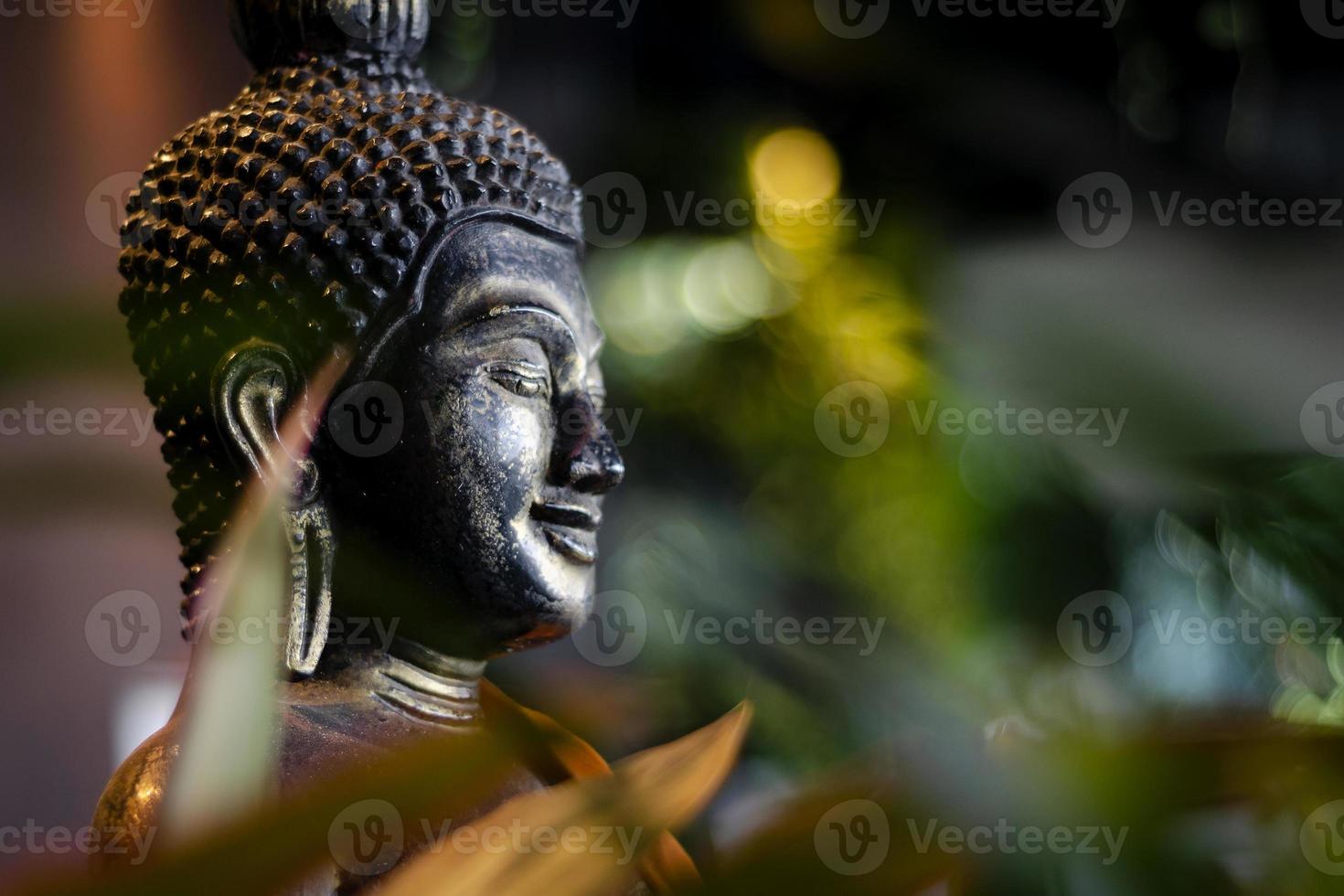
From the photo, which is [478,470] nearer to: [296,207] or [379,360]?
[379,360]

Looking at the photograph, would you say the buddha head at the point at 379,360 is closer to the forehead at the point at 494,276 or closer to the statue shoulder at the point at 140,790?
the forehead at the point at 494,276

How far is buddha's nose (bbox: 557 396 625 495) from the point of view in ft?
3.67

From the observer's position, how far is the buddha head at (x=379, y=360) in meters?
1.07

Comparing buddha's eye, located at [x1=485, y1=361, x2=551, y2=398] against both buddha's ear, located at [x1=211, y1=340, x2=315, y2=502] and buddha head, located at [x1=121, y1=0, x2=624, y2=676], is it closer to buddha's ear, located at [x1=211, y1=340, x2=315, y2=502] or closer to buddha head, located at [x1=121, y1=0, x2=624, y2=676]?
buddha head, located at [x1=121, y1=0, x2=624, y2=676]

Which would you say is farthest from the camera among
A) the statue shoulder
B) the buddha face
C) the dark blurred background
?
the buddha face

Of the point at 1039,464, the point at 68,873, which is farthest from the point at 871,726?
the point at 68,873

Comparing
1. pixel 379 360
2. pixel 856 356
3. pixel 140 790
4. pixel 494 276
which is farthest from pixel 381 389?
pixel 856 356

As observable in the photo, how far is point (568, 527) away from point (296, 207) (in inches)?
13.6

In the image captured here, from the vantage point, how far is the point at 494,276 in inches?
43.4

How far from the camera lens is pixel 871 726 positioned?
1404mm

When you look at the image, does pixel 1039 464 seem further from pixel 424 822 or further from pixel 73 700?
pixel 73 700

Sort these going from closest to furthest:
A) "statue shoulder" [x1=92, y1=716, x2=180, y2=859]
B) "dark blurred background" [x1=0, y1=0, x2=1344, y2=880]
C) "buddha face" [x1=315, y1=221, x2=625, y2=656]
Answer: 1. "dark blurred background" [x1=0, y1=0, x2=1344, y2=880]
2. "statue shoulder" [x1=92, y1=716, x2=180, y2=859]
3. "buddha face" [x1=315, y1=221, x2=625, y2=656]

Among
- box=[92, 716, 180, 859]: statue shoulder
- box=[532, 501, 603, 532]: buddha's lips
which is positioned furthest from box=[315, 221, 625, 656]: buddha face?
→ box=[92, 716, 180, 859]: statue shoulder

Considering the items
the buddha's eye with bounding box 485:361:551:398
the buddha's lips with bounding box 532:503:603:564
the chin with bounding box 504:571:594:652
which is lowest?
the chin with bounding box 504:571:594:652
